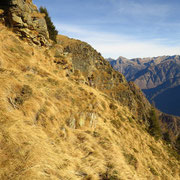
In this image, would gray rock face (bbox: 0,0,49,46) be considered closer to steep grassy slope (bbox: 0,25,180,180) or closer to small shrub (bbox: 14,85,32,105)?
steep grassy slope (bbox: 0,25,180,180)

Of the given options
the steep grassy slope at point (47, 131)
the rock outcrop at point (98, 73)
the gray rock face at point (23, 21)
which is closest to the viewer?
the steep grassy slope at point (47, 131)

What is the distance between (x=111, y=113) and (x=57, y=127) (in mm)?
13498

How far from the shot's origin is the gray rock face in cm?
2014

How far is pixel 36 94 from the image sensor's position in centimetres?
1198

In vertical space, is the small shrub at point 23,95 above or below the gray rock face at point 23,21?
below

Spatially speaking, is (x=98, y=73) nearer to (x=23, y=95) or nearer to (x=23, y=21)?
(x=23, y=21)

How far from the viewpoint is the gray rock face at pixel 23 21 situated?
20.1 meters

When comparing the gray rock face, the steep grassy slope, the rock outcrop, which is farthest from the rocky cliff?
the rock outcrop

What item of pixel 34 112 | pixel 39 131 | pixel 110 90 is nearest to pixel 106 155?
pixel 39 131

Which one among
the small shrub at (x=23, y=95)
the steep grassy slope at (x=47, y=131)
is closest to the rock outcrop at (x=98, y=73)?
the steep grassy slope at (x=47, y=131)

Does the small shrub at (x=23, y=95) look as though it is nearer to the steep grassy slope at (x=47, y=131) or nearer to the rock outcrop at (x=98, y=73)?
the steep grassy slope at (x=47, y=131)

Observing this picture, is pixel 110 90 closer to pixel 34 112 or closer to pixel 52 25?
pixel 52 25

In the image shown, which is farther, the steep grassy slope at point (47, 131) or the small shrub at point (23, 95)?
the small shrub at point (23, 95)

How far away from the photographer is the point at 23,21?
21359mm
